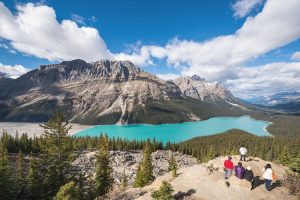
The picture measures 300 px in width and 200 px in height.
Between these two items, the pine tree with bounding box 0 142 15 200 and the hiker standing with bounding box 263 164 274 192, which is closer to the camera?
the hiker standing with bounding box 263 164 274 192

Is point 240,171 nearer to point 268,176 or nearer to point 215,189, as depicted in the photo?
point 268,176

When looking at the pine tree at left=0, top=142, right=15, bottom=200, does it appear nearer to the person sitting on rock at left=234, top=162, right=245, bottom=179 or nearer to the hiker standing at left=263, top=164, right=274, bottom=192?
the person sitting on rock at left=234, top=162, right=245, bottom=179

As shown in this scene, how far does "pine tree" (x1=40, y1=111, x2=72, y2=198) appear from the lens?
150 ft

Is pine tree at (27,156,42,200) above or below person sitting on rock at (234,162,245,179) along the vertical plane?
below

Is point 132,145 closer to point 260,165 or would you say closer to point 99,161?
point 99,161

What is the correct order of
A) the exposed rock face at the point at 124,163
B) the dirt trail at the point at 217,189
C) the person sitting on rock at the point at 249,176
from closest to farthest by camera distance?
the dirt trail at the point at 217,189, the person sitting on rock at the point at 249,176, the exposed rock face at the point at 124,163

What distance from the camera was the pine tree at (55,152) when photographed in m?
45.8

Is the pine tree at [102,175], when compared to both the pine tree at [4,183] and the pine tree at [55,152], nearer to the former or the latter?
the pine tree at [4,183]

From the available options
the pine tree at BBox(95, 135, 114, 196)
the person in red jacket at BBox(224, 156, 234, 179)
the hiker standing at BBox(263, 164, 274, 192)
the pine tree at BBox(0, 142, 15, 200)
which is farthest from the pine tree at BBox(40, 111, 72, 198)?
the hiker standing at BBox(263, 164, 274, 192)

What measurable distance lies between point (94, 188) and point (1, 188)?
71.9ft

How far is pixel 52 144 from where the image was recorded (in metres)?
46.0

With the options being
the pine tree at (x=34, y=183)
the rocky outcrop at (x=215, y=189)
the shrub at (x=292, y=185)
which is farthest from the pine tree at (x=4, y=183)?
the shrub at (x=292, y=185)

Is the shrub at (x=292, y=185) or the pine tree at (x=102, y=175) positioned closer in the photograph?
the shrub at (x=292, y=185)

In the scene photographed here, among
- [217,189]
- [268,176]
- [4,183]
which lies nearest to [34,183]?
[4,183]
